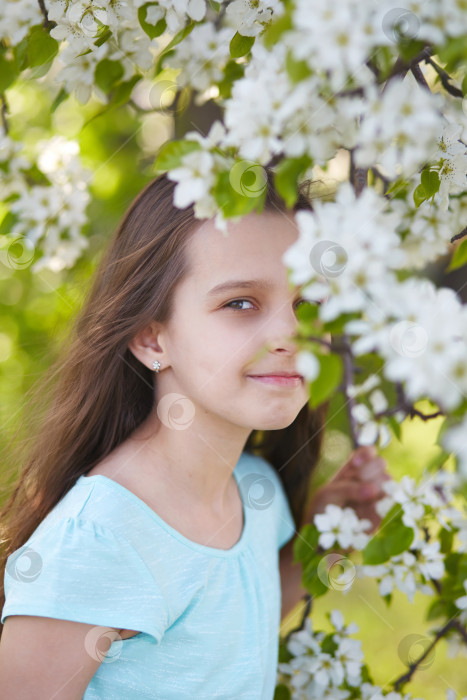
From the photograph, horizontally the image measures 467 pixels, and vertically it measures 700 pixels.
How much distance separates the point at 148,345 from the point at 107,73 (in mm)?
468

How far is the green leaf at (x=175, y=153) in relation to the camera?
2.37ft

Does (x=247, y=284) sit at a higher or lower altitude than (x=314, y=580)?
higher

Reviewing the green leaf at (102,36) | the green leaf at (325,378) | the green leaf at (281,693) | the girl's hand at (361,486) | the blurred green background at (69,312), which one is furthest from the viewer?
the blurred green background at (69,312)

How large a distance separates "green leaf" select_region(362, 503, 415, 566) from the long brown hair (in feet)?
1.68

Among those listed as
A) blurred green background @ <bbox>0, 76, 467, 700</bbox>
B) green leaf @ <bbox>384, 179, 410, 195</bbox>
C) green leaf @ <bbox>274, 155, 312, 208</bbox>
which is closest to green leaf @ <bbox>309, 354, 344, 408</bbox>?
green leaf @ <bbox>274, 155, 312, 208</bbox>

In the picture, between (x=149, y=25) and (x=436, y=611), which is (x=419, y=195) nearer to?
(x=149, y=25)

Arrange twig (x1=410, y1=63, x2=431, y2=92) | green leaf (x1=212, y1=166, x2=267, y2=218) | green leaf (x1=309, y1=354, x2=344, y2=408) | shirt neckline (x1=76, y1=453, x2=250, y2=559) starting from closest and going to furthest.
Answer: green leaf (x1=309, y1=354, x2=344, y2=408) → green leaf (x1=212, y1=166, x2=267, y2=218) → twig (x1=410, y1=63, x2=431, y2=92) → shirt neckline (x1=76, y1=453, x2=250, y2=559)

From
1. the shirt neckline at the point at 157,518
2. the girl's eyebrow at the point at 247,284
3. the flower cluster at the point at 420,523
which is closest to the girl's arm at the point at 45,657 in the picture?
the shirt neckline at the point at 157,518

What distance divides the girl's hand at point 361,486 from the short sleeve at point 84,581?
53cm

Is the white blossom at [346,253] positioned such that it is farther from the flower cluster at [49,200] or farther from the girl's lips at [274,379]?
the flower cluster at [49,200]

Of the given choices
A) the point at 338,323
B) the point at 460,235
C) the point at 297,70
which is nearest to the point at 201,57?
the point at 460,235

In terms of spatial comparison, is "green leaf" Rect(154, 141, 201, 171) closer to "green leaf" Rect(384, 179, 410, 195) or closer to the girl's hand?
"green leaf" Rect(384, 179, 410, 195)

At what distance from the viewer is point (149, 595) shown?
1.09 metres

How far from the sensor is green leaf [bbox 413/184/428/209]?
2.97 feet
